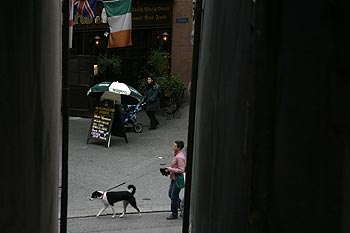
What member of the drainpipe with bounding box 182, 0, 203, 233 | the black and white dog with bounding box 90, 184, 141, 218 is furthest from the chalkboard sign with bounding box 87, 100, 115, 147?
the drainpipe with bounding box 182, 0, 203, 233

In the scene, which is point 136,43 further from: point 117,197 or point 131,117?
point 117,197

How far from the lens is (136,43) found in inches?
858

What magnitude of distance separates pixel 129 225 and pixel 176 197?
100 cm

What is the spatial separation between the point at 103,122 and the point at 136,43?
7109mm

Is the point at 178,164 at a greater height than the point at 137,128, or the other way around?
the point at 178,164

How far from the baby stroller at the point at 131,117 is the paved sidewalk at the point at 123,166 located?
0.21m

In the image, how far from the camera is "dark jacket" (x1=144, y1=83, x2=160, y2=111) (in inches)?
664

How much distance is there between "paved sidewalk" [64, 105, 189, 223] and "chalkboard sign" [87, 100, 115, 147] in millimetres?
284

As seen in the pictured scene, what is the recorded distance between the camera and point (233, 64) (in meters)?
2.58

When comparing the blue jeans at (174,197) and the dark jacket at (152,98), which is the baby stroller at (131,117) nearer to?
the dark jacket at (152,98)

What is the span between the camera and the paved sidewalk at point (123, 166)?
436 inches

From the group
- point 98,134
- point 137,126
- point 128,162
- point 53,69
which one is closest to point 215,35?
point 53,69

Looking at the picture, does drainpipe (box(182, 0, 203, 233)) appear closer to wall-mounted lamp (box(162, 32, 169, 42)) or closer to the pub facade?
the pub facade

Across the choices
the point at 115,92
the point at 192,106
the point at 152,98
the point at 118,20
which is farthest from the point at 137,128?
the point at 192,106
